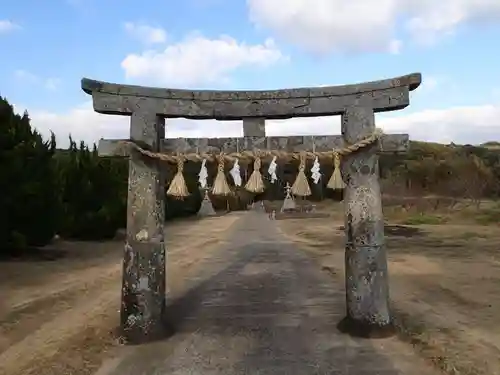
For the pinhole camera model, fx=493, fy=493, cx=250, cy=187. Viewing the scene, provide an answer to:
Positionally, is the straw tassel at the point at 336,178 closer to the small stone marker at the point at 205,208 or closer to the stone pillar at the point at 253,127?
the stone pillar at the point at 253,127

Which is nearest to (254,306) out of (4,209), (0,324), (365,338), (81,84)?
(365,338)

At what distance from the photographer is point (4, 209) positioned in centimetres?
1288

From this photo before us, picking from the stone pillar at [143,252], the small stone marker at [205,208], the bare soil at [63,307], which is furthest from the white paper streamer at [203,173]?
the small stone marker at [205,208]

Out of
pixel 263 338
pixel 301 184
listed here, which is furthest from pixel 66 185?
pixel 301 184

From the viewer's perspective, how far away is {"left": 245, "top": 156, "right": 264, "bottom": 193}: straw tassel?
19.6 ft

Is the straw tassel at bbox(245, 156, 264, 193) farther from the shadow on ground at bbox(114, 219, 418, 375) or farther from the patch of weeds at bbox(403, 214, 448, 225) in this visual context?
the patch of weeds at bbox(403, 214, 448, 225)

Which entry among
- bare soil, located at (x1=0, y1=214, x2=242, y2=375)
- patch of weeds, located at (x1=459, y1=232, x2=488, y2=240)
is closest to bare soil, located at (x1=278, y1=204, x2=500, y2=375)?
patch of weeds, located at (x1=459, y1=232, x2=488, y2=240)

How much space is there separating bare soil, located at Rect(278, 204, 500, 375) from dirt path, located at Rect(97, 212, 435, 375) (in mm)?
624

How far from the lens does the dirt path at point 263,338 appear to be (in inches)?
203

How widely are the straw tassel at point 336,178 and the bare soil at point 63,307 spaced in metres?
3.22

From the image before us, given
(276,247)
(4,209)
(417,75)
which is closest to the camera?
(417,75)

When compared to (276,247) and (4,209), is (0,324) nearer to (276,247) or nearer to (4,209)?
(4,209)

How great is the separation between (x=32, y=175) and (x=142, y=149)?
933cm

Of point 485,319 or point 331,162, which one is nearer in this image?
point 331,162
